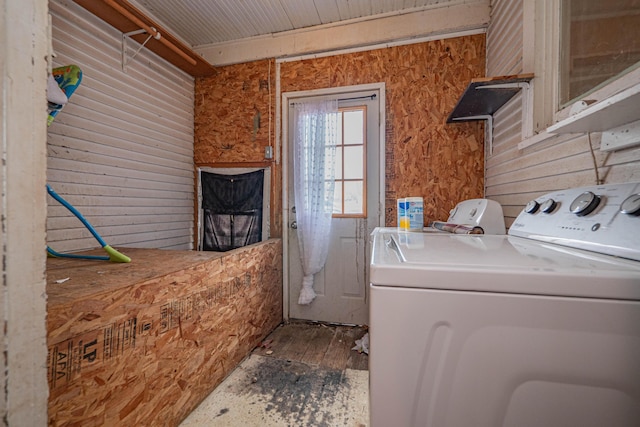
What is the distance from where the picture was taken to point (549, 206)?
1.05 m

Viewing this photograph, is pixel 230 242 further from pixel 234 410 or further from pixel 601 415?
pixel 601 415

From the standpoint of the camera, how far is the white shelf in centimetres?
68

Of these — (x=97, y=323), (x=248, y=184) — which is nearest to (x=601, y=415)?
(x=97, y=323)

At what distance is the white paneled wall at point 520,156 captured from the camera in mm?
1008

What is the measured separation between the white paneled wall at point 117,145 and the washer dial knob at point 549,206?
270 cm

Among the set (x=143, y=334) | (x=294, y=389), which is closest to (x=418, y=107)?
(x=294, y=389)

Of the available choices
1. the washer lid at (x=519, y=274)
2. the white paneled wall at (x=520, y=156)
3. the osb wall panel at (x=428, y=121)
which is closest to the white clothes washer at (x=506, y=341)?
the washer lid at (x=519, y=274)

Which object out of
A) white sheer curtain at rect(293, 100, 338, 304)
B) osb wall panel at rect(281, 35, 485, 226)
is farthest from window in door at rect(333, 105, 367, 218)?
osb wall panel at rect(281, 35, 485, 226)

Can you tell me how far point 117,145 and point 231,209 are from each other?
1.10 meters

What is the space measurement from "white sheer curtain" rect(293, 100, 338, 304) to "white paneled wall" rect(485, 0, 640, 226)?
129 cm

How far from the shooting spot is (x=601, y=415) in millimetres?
512

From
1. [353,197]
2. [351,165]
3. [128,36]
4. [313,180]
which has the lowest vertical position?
[353,197]

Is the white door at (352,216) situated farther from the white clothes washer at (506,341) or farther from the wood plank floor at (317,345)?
the white clothes washer at (506,341)

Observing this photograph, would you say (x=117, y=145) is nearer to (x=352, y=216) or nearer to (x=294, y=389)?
(x=352, y=216)
